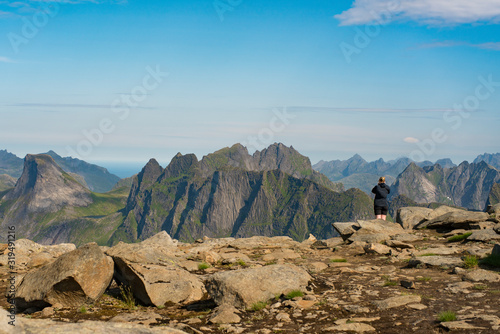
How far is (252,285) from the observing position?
15.3m

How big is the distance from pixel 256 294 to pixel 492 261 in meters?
11.9

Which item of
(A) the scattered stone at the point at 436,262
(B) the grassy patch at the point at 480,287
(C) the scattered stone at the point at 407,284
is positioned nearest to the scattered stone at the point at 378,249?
(A) the scattered stone at the point at 436,262

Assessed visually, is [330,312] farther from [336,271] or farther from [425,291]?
[336,271]

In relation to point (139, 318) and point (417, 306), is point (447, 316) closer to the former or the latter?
point (417, 306)

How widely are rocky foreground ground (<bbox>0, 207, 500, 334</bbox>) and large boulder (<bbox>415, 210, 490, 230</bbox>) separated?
362 inches

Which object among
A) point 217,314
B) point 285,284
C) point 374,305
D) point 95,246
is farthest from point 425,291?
point 95,246

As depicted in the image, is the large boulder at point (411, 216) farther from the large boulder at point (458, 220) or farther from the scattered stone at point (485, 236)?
the scattered stone at point (485, 236)

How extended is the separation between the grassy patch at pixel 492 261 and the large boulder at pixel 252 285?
9283 millimetres

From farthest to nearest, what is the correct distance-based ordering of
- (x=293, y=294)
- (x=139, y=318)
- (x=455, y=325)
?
1. (x=293, y=294)
2. (x=139, y=318)
3. (x=455, y=325)

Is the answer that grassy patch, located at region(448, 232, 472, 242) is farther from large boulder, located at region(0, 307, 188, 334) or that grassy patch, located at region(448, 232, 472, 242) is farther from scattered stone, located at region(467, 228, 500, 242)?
large boulder, located at region(0, 307, 188, 334)

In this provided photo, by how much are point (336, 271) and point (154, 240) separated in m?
19.4

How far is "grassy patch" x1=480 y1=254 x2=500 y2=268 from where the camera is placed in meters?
17.8

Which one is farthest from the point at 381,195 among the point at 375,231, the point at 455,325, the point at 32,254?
the point at 32,254

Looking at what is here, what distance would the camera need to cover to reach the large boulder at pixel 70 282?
15.9m
